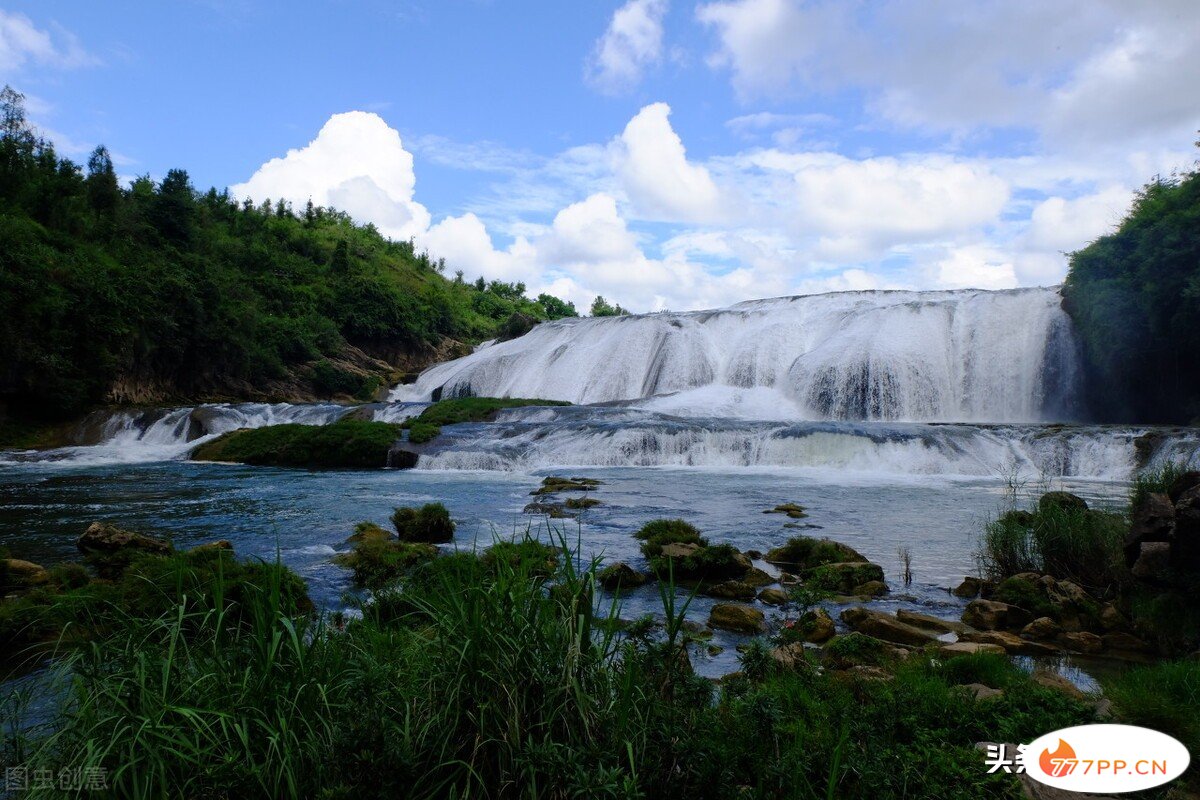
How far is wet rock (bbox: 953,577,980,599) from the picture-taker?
747cm

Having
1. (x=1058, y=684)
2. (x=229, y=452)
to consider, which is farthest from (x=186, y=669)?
(x=229, y=452)

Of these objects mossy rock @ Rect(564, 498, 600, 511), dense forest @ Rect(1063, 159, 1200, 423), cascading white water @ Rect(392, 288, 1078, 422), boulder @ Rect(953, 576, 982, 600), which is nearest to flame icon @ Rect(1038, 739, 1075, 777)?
boulder @ Rect(953, 576, 982, 600)

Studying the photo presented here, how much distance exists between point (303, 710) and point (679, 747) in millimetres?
1470

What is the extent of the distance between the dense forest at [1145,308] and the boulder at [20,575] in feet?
92.7

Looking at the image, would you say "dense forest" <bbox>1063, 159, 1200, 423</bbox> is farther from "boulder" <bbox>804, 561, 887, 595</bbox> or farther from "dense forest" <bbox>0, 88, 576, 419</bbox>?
"dense forest" <bbox>0, 88, 576, 419</bbox>

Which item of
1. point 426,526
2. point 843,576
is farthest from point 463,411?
point 843,576

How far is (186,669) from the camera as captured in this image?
9.54 ft

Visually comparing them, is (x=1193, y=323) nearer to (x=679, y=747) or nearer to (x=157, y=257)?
(x=679, y=747)

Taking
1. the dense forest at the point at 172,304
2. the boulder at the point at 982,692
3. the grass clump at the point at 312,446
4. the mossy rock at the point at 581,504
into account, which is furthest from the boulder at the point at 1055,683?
the dense forest at the point at 172,304

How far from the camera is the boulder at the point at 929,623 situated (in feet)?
19.9

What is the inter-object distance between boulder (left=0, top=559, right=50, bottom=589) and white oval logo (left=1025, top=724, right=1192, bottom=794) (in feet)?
27.8

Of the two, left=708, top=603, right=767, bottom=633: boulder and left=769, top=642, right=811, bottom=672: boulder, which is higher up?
left=769, top=642, right=811, bottom=672: boulder

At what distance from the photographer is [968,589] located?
296 inches

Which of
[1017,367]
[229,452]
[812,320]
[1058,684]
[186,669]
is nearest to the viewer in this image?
[186,669]
